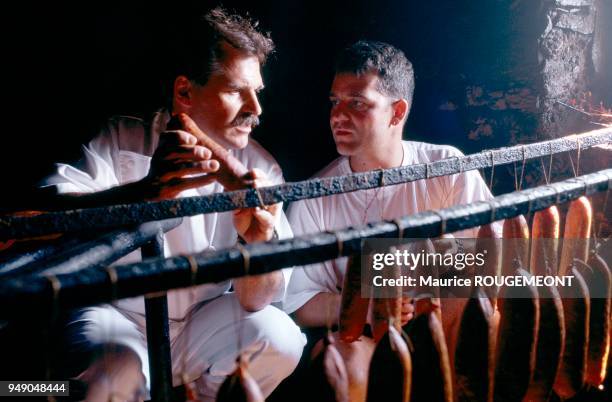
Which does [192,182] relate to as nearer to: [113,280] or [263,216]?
[263,216]

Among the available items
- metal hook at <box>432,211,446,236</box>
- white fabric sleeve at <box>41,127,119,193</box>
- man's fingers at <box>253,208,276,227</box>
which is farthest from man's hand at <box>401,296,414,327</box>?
white fabric sleeve at <box>41,127,119,193</box>

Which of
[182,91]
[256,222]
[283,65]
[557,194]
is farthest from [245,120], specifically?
[557,194]

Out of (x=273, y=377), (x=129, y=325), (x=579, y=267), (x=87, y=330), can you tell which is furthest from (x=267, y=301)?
(x=579, y=267)

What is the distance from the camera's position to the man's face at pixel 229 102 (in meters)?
3.24

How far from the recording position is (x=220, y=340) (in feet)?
9.62

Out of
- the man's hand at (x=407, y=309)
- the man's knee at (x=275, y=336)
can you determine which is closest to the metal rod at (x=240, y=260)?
the man's hand at (x=407, y=309)

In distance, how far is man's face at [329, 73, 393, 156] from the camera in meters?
3.60

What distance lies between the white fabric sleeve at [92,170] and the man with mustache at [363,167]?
1.42m

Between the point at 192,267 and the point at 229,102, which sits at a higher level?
the point at 229,102

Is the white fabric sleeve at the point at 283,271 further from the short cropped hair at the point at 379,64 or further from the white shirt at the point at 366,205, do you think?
the short cropped hair at the point at 379,64

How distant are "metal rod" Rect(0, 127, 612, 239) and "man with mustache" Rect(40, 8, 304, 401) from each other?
314 millimetres

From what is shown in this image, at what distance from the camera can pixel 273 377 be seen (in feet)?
9.51

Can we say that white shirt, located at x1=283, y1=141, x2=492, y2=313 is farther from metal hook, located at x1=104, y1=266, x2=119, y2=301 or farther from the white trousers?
metal hook, located at x1=104, y1=266, x2=119, y2=301

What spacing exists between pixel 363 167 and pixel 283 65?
1.65m
